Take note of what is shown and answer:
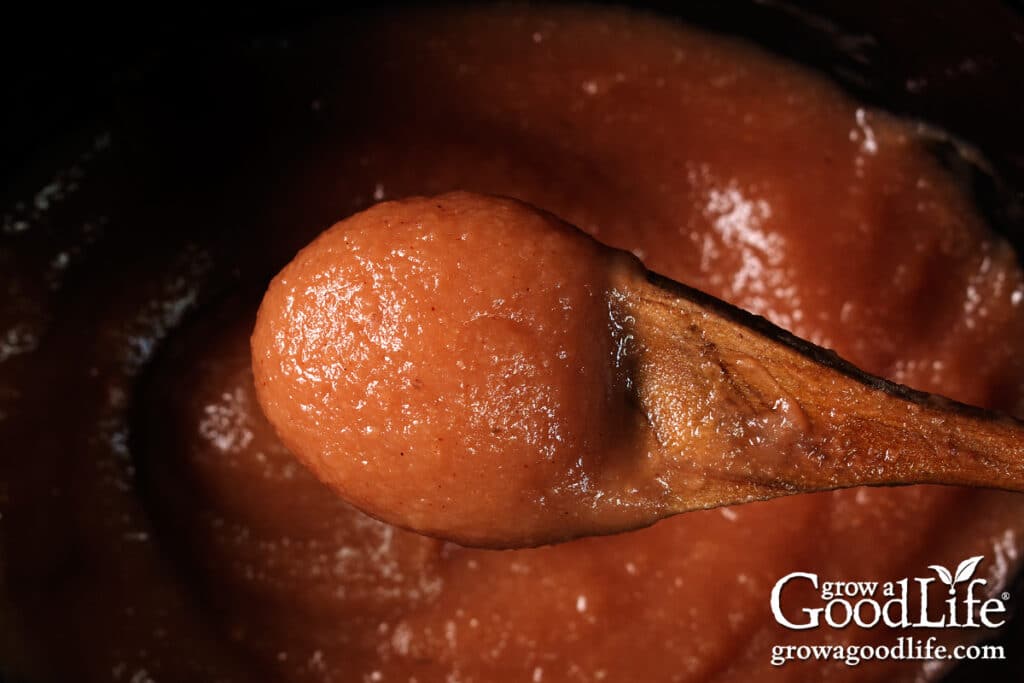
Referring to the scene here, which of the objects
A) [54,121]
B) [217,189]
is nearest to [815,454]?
[217,189]

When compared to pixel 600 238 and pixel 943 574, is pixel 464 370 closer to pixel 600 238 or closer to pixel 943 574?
pixel 600 238

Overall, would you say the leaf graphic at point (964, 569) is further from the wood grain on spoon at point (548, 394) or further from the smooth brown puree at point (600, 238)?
the wood grain on spoon at point (548, 394)

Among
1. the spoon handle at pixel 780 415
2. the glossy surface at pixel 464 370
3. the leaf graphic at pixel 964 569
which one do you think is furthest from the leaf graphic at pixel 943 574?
the glossy surface at pixel 464 370

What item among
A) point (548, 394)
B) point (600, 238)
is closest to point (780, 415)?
point (548, 394)

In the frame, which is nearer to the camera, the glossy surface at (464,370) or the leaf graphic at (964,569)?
the glossy surface at (464,370)

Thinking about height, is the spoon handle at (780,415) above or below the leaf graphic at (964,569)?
above

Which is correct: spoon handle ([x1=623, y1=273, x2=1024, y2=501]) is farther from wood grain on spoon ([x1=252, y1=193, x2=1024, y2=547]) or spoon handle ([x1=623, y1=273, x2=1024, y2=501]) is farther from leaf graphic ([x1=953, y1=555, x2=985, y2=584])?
leaf graphic ([x1=953, y1=555, x2=985, y2=584])

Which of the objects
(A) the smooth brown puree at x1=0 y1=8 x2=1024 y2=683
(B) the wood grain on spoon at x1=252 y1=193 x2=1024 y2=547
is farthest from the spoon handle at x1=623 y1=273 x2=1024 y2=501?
Result: (A) the smooth brown puree at x1=0 y1=8 x2=1024 y2=683

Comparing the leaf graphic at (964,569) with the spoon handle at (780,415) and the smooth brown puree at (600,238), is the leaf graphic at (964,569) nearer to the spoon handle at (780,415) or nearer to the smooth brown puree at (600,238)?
the smooth brown puree at (600,238)
